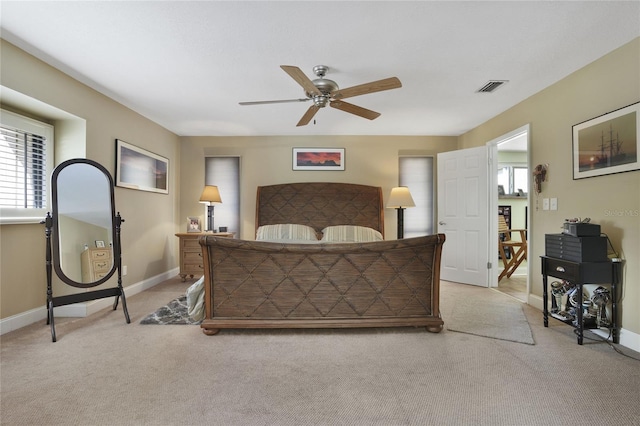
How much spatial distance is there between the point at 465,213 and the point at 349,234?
1.82m

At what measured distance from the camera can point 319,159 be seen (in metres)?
5.20

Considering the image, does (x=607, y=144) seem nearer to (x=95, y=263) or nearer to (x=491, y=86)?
(x=491, y=86)

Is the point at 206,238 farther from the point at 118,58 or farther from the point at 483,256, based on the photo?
the point at 483,256

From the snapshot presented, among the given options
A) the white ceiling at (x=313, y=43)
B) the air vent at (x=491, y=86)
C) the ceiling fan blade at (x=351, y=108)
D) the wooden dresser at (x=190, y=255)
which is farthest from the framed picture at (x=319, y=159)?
the air vent at (x=491, y=86)

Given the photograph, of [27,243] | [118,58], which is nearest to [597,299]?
[118,58]

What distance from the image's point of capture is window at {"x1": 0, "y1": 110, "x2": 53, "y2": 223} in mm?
2729

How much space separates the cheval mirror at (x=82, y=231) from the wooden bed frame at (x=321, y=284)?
49.0 inches

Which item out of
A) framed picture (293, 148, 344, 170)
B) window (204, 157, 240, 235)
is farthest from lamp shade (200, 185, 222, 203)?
framed picture (293, 148, 344, 170)

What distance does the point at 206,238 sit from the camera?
2.44 meters

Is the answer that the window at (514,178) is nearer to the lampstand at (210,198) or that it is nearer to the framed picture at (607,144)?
the framed picture at (607,144)

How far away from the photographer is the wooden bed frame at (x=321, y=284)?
249cm

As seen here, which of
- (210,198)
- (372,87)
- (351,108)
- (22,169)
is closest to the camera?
(372,87)

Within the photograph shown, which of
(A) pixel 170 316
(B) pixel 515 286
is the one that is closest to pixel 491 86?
(B) pixel 515 286

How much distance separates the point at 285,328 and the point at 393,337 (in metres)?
0.93
